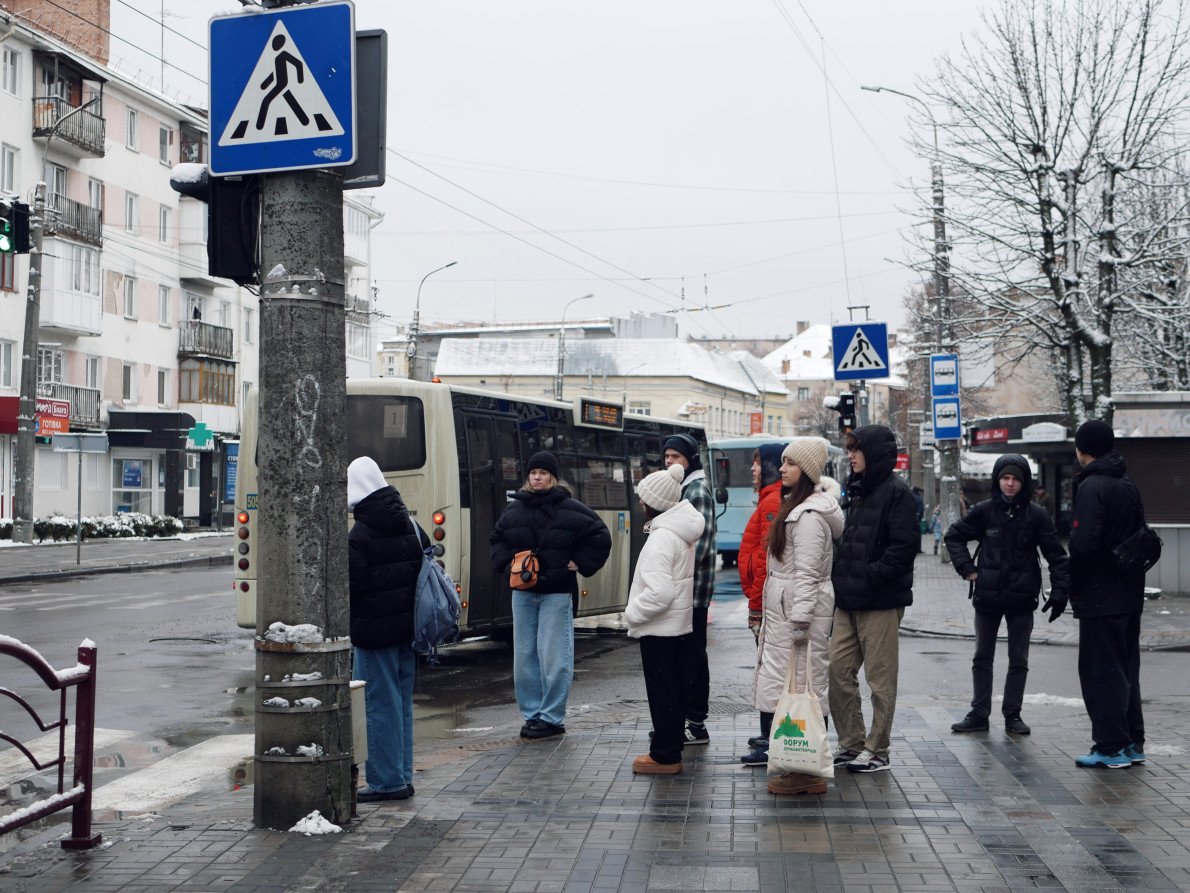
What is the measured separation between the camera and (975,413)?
79.9 meters

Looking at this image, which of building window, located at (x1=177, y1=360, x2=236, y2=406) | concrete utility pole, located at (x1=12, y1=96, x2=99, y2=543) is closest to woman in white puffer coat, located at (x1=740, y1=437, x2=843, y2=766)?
concrete utility pole, located at (x1=12, y1=96, x2=99, y2=543)

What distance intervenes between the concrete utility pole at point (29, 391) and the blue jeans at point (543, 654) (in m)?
27.8

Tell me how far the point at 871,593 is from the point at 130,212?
46188 millimetres

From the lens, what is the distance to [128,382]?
5047 cm

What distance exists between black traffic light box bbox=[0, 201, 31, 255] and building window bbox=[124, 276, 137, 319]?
32.1 meters

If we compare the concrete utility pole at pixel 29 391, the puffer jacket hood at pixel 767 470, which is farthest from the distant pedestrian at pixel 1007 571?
the concrete utility pole at pixel 29 391

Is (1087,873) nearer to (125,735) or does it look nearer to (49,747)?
(49,747)

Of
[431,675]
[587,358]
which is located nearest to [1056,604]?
[431,675]

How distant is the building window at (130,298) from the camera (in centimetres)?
5009

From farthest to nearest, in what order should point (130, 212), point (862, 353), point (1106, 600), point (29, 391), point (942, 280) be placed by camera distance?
point (130, 212) < point (29, 391) < point (942, 280) < point (862, 353) < point (1106, 600)

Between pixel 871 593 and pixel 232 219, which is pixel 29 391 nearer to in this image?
pixel 232 219

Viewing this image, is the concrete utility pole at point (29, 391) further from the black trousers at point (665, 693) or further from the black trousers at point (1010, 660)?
the black trousers at point (665, 693)

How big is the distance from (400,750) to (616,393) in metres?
102

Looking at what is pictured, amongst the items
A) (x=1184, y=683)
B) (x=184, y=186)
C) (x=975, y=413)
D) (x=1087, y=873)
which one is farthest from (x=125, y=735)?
(x=975, y=413)
